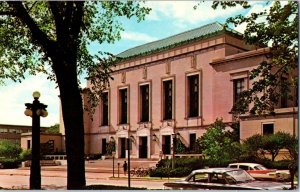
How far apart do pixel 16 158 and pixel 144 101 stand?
32.5 feet

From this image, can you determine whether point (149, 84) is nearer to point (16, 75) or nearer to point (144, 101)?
point (144, 101)

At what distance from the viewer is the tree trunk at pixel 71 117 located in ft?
34.9

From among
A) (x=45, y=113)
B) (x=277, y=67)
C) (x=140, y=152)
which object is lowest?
(x=140, y=152)

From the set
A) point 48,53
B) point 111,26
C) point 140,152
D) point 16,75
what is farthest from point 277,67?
point 140,152

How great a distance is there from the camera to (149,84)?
26.8m

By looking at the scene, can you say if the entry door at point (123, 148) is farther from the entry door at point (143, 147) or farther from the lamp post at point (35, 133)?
the lamp post at point (35, 133)

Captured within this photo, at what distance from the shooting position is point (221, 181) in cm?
971

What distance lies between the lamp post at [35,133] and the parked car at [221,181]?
334cm

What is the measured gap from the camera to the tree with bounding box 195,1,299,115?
9.52 meters

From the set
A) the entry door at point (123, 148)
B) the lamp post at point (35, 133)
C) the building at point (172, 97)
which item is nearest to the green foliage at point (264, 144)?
the building at point (172, 97)

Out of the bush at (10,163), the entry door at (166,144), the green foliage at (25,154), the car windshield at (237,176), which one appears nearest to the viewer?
the car windshield at (237,176)

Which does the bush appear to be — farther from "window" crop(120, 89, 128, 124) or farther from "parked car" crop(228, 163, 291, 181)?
"parked car" crop(228, 163, 291, 181)

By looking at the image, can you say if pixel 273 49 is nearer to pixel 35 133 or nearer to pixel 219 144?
pixel 35 133

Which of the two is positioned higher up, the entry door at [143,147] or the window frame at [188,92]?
the window frame at [188,92]
